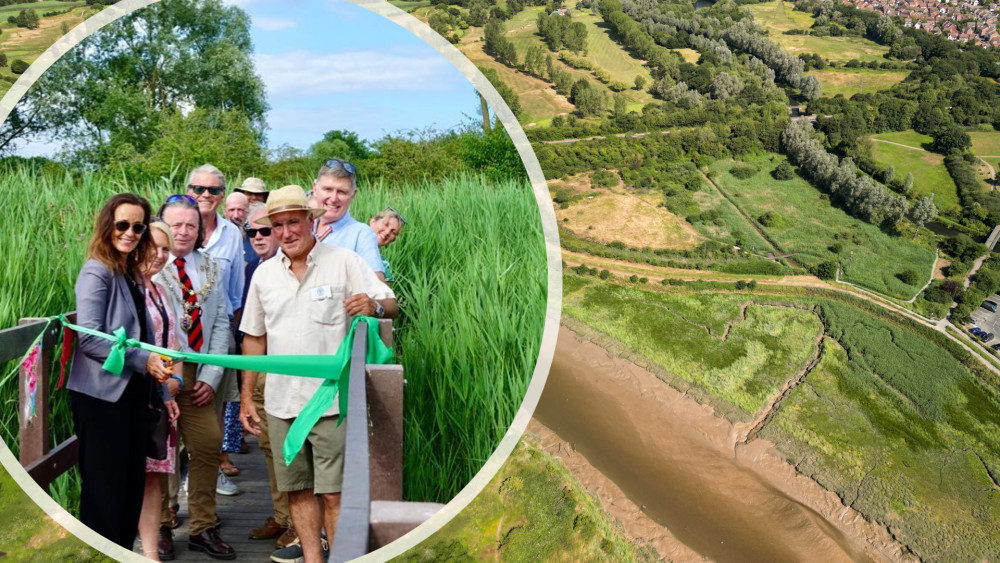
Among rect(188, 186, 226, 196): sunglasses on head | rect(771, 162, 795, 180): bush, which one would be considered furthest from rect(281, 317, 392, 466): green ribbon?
rect(771, 162, 795, 180): bush

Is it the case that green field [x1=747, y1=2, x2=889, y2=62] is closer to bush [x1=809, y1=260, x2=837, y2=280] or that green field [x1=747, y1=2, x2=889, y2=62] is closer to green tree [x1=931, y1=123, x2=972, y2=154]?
green tree [x1=931, y1=123, x2=972, y2=154]

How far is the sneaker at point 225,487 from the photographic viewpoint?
2594 mm

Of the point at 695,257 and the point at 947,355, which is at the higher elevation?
the point at 695,257

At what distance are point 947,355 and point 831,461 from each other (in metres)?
17.5

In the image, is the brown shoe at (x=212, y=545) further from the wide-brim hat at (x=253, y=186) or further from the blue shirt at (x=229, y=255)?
the wide-brim hat at (x=253, y=186)

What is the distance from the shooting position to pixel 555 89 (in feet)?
216

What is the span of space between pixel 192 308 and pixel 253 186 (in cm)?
44

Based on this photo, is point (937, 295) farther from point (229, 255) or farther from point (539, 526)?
point (229, 255)

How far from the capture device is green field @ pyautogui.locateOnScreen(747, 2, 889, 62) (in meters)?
73.0

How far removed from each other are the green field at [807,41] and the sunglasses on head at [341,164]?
79.3 m

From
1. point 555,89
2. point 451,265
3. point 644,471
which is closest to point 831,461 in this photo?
point 644,471

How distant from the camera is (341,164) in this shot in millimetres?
2195

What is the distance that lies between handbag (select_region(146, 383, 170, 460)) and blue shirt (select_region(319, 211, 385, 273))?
0.70m

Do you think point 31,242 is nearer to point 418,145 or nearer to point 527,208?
point 418,145
